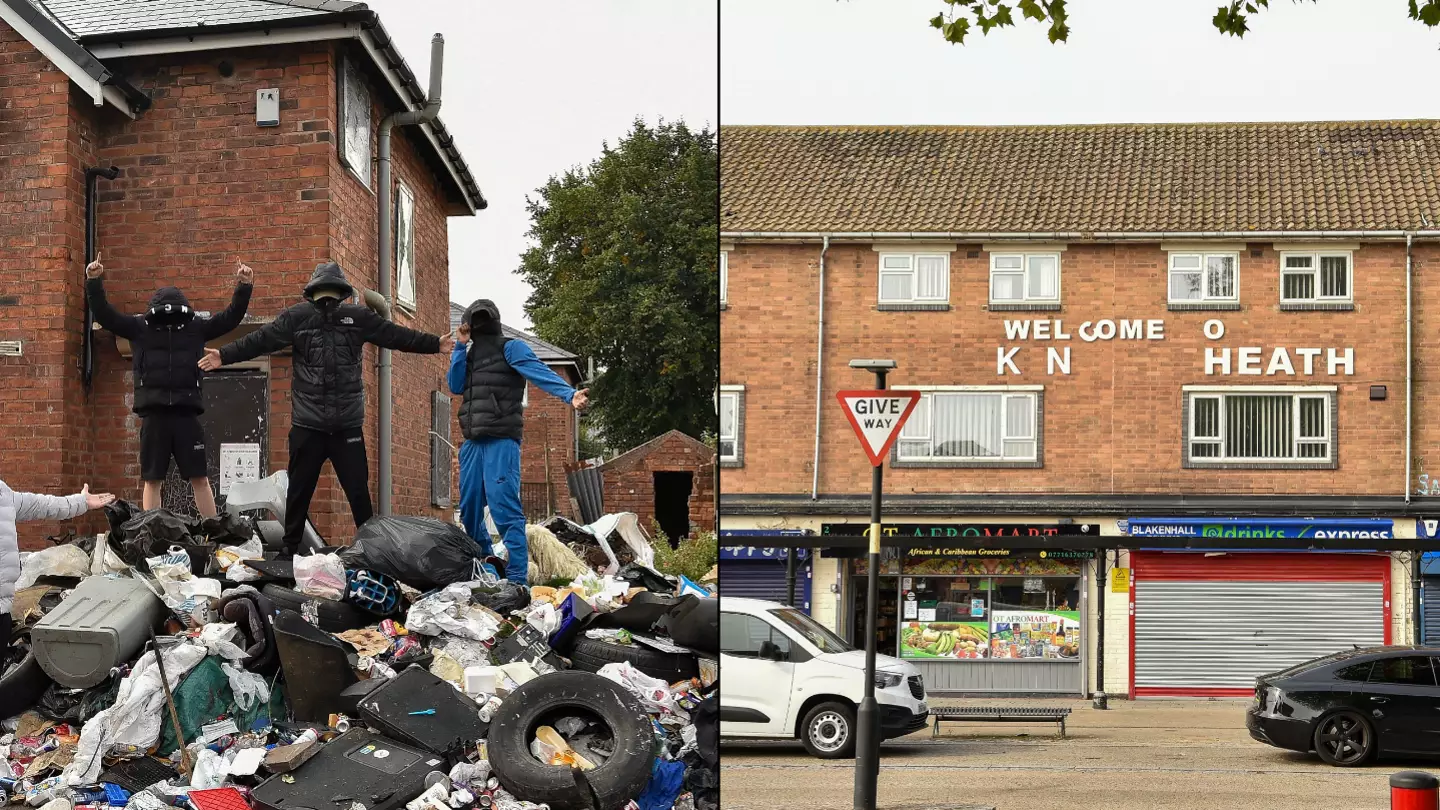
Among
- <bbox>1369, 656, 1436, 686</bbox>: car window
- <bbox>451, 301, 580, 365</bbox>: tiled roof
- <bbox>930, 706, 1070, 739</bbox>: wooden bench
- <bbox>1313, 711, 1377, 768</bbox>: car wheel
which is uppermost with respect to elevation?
<bbox>451, 301, 580, 365</bbox>: tiled roof

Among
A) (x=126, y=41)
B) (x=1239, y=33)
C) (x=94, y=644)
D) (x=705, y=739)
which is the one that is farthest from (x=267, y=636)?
(x=1239, y=33)

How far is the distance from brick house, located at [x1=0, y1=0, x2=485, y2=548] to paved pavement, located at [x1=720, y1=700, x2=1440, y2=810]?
→ 4.66m

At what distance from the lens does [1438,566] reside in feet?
88.3

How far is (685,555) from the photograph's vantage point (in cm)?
837

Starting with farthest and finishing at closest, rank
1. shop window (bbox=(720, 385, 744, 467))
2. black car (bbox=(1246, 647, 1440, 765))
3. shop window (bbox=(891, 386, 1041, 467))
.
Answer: shop window (bbox=(720, 385, 744, 467)), shop window (bbox=(891, 386, 1041, 467)), black car (bbox=(1246, 647, 1440, 765))

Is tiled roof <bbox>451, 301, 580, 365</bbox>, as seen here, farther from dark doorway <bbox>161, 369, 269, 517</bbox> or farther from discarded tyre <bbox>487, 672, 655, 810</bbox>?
discarded tyre <bbox>487, 672, 655, 810</bbox>

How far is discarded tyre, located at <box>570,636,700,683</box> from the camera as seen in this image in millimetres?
7965

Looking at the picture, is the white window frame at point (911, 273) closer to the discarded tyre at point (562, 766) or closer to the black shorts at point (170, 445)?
the black shorts at point (170, 445)

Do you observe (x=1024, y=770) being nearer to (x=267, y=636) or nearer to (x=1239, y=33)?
(x=1239, y=33)

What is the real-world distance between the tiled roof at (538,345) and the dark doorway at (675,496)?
94 cm

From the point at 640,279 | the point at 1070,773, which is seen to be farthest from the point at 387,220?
the point at 1070,773

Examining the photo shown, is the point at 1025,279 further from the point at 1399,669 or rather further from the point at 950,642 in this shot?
the point at 1399,669


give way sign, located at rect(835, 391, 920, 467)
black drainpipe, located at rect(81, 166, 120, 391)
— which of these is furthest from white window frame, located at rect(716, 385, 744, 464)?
black drainpipe, located at rect(81, 166, 120, 391)

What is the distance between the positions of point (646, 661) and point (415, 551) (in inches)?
71.7
